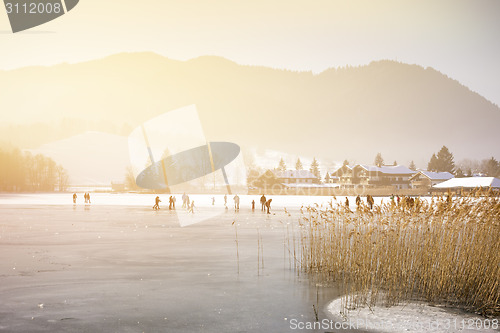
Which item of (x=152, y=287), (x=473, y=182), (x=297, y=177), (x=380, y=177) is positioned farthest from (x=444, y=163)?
(x=152, y=287)

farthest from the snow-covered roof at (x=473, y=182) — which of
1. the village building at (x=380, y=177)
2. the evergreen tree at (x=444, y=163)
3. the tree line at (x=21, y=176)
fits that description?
the tree line at (x=21, y=176)

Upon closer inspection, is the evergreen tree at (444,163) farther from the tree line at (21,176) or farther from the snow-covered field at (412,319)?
the snow-covered field at (412,319)

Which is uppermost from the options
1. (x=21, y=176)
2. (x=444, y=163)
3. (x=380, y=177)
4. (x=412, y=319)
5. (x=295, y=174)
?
(x=21, y=176)

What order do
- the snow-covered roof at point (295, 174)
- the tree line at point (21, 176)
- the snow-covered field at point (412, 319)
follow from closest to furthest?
the snow-covered field at point (412, 319) → the tree line at point (21, 176) → the snow-covered roof at point (295, 174)

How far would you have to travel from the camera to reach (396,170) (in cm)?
15788

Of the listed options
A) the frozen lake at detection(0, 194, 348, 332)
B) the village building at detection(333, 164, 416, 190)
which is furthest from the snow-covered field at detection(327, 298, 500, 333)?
the village building at detection(333, 164, 416, 190)

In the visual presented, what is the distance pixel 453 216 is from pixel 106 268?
1188cm

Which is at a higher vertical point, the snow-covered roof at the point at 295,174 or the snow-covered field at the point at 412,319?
the snow-covered roof at the point at 295,174

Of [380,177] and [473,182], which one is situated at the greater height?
[380,177]

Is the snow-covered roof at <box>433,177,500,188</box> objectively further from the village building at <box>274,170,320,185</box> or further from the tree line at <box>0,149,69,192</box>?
the tree line at <box>0,149,69,192</box>

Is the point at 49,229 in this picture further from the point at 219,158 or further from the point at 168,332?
the point at 219,158

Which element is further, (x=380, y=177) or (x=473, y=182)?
(x=380, y=177)

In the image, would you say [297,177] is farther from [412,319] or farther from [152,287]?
[412,319]

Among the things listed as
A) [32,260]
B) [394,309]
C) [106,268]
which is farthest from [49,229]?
[394,309]
